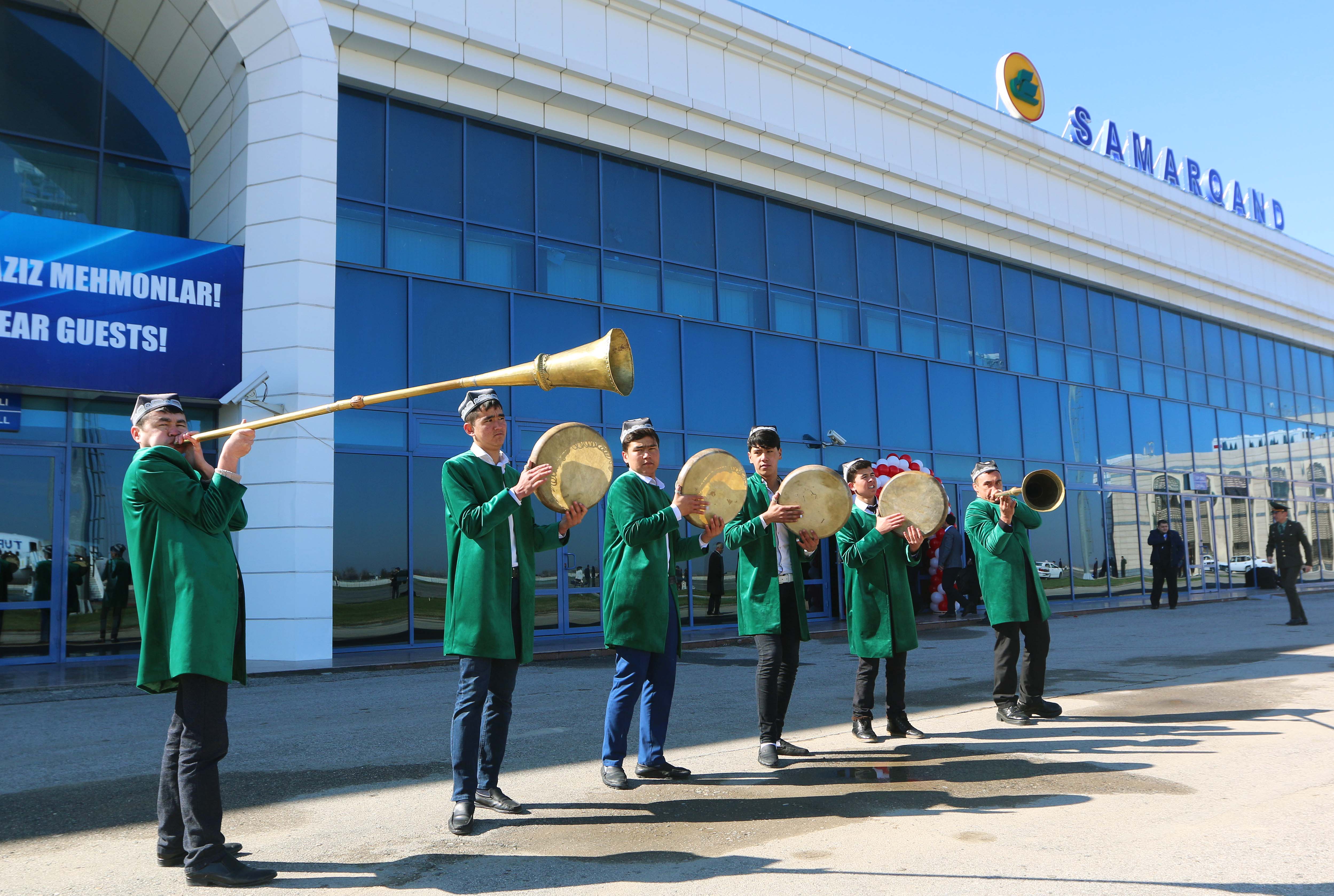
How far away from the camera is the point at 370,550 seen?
1340cm

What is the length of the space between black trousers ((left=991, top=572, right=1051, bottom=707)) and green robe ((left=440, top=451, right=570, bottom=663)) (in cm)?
385

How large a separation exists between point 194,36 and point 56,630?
7740 millimetres

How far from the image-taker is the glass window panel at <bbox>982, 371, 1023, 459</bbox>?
21.8 m

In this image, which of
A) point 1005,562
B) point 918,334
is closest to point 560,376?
point 1005,562

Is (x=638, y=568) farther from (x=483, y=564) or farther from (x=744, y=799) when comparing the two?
(x=744, y=799)

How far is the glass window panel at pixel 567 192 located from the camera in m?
15.6

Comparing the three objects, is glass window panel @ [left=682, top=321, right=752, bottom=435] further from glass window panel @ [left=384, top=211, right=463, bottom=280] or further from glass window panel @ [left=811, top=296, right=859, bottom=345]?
glass window panel @ [left=384, top=211, right=463, bottom=280]

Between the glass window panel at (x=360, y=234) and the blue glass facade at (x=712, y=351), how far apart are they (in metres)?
0.03

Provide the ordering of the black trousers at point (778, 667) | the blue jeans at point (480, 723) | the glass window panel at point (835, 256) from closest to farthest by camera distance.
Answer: the blue jeans at point (480, 723)
the black trousers at point (778, 667)
the glass window panel at point (835, 256)

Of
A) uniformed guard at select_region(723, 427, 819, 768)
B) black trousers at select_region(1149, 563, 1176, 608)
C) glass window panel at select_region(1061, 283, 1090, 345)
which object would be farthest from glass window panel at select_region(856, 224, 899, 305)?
uniformed guard at select_region(723, 427, 819, 768)

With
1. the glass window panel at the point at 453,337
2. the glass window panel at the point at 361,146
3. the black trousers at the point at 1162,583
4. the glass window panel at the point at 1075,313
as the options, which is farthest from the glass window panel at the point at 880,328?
the glass window panel at the point at 361,146

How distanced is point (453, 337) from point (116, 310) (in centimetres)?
433

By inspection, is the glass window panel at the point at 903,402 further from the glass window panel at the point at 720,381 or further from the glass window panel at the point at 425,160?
the glass window panel at the point at 425,160

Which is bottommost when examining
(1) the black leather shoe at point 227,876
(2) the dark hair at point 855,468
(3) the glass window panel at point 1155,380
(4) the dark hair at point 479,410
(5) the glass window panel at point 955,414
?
(1) the black leather shoe at point 227,876
